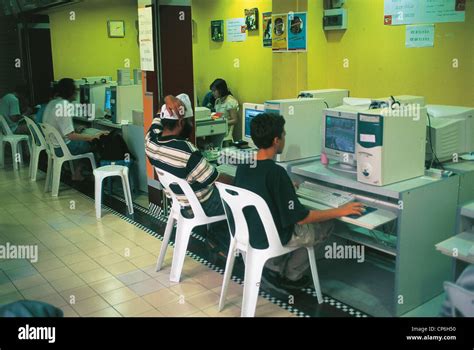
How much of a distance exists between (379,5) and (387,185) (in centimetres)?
296

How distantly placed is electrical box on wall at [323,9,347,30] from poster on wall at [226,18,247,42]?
1.73 metres

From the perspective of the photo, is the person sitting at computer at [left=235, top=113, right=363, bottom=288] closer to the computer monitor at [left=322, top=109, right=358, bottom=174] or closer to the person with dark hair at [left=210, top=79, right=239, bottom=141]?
the computer monitor at [left=322, top=109, right=358, bottom=174]

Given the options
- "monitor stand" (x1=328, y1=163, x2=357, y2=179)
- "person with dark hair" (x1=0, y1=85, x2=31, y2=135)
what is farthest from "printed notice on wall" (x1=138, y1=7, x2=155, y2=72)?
"person with dark hair" (x1=0, y1=85, x2=31, y2=135)

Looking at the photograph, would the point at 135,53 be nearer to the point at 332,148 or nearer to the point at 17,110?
the point at 17,110

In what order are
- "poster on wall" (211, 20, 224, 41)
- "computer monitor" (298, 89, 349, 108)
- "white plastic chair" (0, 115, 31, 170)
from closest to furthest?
"computer monitor" (298, 89, 349, 108) < "white plastic chair" (0, 115, 31, 170) < "poster on wall" (211, 20, 224, 41)

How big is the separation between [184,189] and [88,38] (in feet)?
19.1

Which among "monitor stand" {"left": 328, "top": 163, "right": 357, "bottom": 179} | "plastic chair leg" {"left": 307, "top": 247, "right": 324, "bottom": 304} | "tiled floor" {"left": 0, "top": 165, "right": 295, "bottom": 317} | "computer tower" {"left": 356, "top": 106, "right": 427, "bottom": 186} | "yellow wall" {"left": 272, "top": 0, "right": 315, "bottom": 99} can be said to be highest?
"yellow wall" {"left": 272, "top": 0, "right": 315, "bottom": 99}

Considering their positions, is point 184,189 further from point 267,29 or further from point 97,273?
point 267,29

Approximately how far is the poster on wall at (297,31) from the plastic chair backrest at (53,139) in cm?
276

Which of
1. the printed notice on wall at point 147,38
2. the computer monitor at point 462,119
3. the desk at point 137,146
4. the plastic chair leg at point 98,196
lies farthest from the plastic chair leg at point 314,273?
the desk at point 137,146

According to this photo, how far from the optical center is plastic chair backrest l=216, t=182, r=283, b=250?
270 cm

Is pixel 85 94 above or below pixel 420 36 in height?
below

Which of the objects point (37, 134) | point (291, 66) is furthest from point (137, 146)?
point (291, 66)

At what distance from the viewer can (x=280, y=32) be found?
5.61 meters
